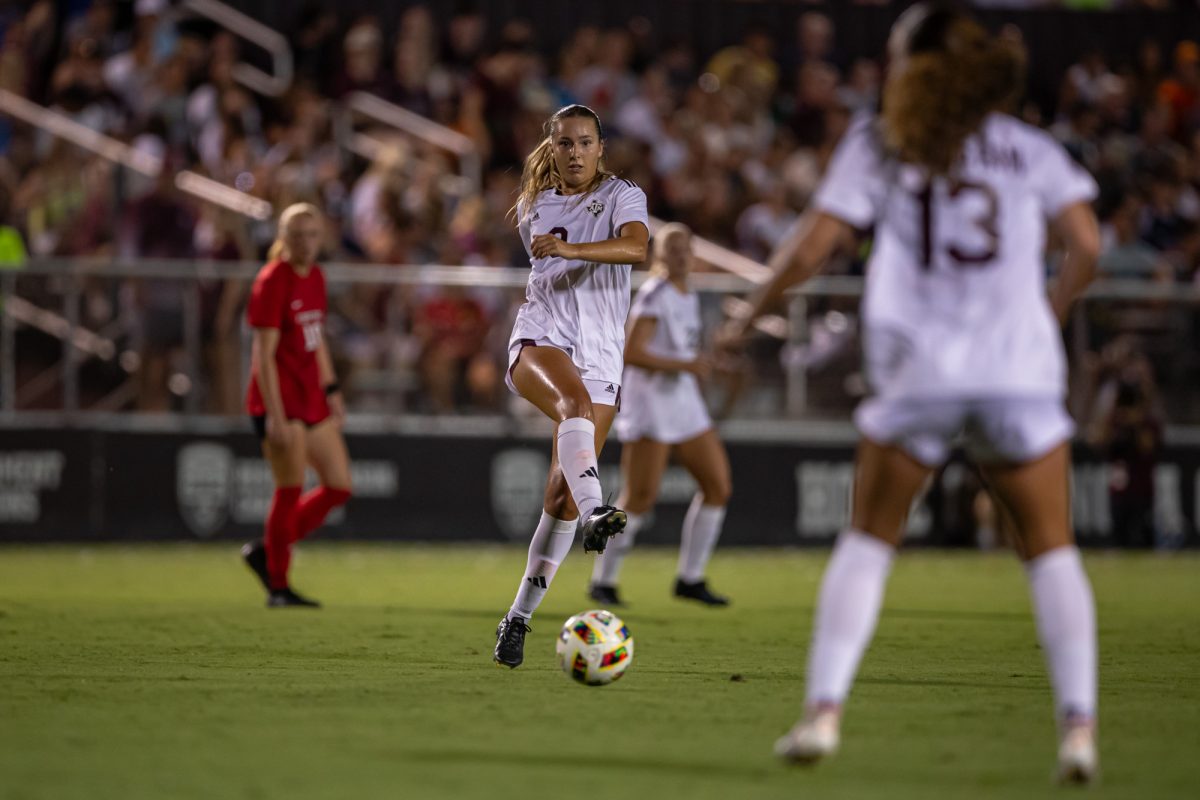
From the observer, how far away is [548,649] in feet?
32.1

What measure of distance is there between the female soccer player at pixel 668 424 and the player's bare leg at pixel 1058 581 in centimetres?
720

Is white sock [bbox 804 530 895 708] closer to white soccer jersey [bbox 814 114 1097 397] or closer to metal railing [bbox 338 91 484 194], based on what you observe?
white soccer jersey [bbox 814 114 1097 397]

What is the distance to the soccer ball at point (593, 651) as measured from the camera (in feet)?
26.2

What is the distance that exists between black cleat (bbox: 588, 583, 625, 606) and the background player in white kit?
7190mm

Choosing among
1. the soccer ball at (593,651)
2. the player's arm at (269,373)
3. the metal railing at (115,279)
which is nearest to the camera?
the soccer ball at (593,651)

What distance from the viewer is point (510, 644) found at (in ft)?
28.7

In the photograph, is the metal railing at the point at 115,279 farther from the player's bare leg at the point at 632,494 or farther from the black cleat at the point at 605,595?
the black cleat at the point at 605,595

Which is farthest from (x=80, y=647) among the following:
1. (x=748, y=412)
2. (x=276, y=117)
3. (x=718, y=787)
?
(x=276, y=117)

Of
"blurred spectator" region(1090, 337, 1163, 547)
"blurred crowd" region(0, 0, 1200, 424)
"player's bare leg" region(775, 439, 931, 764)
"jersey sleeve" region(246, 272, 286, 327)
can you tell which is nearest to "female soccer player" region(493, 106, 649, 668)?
"jersey sleeve" region(246, 272, 286, 327)

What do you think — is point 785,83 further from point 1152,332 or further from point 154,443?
point 154,443

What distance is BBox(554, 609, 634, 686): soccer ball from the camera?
26.2 feet

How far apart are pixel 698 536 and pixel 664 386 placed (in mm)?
1075

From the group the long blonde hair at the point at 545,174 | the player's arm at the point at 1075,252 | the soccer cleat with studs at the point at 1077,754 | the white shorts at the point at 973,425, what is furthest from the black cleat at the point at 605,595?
the soccer cleat with studs at the point at 1077,754

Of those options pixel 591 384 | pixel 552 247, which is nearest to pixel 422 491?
pixel 591 384
